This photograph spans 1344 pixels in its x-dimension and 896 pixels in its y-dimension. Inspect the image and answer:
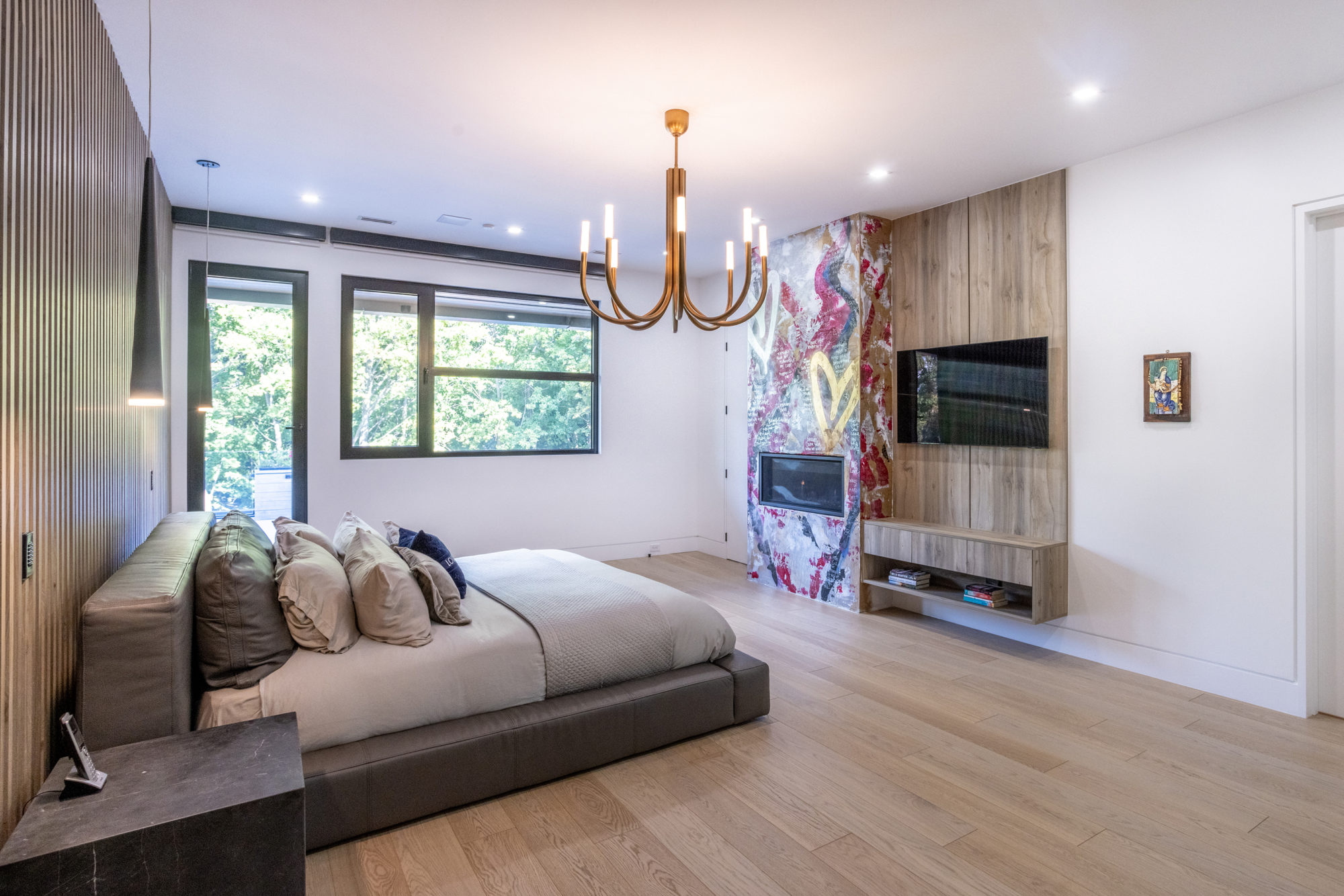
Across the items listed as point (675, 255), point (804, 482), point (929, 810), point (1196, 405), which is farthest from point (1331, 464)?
point (675, 255)

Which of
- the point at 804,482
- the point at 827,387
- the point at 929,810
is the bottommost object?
the point at 929,810

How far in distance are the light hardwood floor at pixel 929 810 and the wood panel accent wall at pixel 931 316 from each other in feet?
4.83

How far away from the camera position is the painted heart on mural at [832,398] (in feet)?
15.6

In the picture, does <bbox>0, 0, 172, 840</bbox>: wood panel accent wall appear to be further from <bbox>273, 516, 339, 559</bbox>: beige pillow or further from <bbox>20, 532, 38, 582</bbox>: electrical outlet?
<bbox>273, 516, 339, 559</bbox>: beige pillow

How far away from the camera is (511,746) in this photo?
235cm

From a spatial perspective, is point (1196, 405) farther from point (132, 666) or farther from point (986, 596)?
point (132, 666)

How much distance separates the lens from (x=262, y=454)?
4992 millimetres

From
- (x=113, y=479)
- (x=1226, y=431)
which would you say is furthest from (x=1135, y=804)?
(x=113, y=479)

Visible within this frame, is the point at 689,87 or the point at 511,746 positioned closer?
the point at 511,746

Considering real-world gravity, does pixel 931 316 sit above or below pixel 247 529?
above

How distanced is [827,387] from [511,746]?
135 inches

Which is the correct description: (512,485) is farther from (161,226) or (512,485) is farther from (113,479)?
(113,479)

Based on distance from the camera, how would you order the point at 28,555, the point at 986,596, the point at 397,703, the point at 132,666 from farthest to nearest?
the point at 986,596, the point at 397,703, the point at 132,666, the point at 28,555

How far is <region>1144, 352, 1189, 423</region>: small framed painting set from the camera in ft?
11.2
